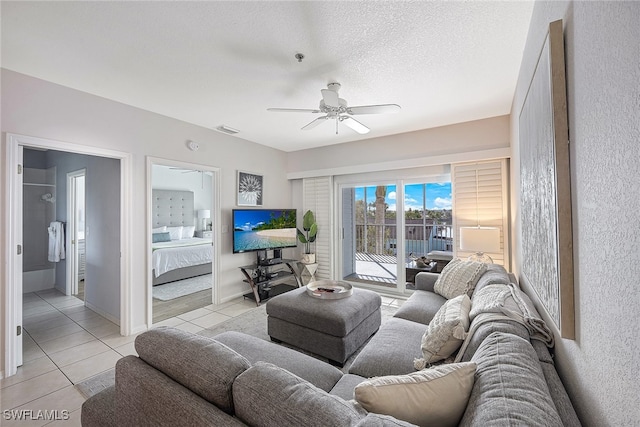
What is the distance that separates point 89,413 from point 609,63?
2.31 metres

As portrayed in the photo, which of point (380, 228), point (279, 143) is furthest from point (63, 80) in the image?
point (380, 228)

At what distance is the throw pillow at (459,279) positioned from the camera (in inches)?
101

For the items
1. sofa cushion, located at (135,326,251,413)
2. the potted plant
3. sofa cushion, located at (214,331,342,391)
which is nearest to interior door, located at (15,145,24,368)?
sofa cushion, located at (214,331,342,391)

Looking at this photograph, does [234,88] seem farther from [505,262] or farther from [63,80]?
[505,262]

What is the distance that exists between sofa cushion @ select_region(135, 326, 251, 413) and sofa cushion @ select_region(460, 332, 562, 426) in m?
0.80

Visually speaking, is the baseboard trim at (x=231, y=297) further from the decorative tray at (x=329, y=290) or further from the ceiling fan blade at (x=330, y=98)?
the ceiling fan blade at (x=330, y=98)

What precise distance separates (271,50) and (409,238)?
3422mm

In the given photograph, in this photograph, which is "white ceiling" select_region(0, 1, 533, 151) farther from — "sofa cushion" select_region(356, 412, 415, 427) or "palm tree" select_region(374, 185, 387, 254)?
"sofa cushion" select_region(356, 412, 415, 427)

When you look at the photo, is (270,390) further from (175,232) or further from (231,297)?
(175,232)

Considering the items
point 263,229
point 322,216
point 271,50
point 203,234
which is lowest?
point 203,234

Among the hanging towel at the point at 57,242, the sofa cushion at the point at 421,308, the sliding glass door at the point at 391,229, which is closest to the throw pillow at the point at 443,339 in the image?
the sofa cushion at the point at 421,308

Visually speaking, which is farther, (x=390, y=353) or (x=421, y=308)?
(x=421, y=308)

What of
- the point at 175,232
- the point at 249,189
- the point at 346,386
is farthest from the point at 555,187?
the point at 175,232

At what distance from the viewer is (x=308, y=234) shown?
4.99m
